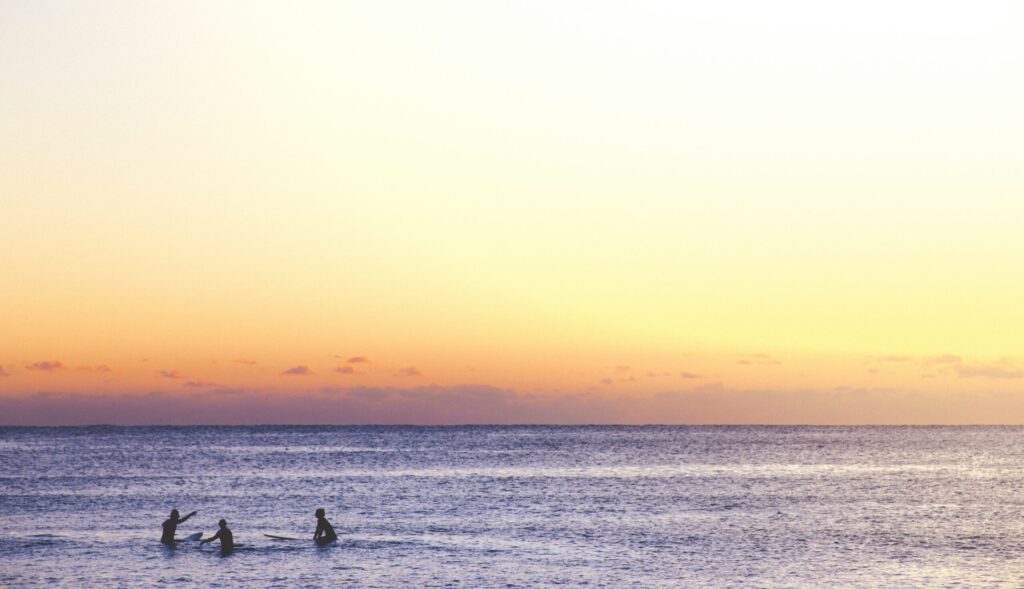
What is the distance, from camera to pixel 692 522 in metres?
57.9

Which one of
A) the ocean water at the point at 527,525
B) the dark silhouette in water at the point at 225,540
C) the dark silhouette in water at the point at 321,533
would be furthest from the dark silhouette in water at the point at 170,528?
the dark silhouette in water at the point at 321,533

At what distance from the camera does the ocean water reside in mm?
41562

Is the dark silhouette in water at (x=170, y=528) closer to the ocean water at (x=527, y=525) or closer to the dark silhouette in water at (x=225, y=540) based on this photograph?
the ocean water at (x=527, y=525)

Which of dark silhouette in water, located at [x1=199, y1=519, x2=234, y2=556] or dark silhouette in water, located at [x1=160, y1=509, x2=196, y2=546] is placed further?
dark silhouette in water, located at [x1=160, y1=509, x2=196, y2=546]

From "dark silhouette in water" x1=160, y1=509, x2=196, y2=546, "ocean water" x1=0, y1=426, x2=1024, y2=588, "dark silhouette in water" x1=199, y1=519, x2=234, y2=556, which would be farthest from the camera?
"dark silhouette in water" x1=160, y1=509, x2=196, y2=546

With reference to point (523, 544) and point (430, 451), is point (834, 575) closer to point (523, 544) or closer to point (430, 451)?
point (523, 544)

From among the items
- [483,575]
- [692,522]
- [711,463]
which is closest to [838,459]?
[711,463]

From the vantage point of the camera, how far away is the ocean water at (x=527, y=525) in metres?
41.6

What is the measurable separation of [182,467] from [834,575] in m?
86.2

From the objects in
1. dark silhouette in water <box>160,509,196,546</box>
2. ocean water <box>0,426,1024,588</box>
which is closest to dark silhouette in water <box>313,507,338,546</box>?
ocean water <box>0,426,1024,588</box>

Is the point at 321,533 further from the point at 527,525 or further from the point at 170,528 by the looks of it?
the point at 527,525

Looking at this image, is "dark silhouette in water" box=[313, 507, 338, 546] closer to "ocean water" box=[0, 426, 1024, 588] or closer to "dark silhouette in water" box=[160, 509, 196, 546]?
"ocean water" box=[0, 426, 1024, 588]

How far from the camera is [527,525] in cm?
5622

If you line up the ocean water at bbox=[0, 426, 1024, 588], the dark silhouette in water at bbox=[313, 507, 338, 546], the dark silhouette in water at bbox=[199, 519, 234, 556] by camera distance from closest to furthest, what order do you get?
1. the ocean water at bbox=[0, 426, 1024, 588]
2. the dark silhouette in water at bbox=[199, 519, 234, 556]
3. the dark silhouette in water at bbox=[313, 507, 338, 546]
